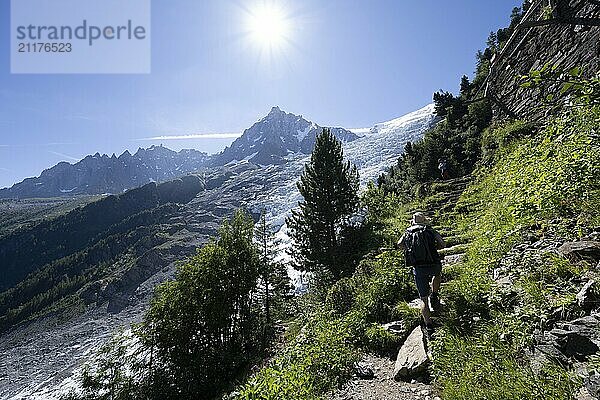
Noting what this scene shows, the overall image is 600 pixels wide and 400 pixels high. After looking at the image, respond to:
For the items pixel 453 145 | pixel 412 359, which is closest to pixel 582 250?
pixel 412 359

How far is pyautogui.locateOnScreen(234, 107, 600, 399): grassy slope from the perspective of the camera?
12.3ft

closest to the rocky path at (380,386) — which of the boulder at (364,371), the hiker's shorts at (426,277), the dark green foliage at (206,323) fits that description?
the boulder at (364,371)

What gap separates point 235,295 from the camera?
20.0m

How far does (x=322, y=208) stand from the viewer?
20969mm

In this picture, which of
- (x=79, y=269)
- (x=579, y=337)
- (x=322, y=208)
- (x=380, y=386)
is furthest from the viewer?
(x=79, y=269)

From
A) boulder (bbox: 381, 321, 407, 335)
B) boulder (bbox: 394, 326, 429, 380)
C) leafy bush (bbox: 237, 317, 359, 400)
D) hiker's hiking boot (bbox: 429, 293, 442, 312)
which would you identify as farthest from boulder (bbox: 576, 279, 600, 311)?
leafy bush (bbox: 237, 317, 359, 400)

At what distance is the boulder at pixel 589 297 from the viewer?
366cm

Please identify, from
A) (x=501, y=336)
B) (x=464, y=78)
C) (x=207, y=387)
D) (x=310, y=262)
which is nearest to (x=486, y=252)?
(x=501, y=336)

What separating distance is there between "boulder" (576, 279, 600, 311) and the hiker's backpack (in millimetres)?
2267

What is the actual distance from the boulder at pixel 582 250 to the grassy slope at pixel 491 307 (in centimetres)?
20

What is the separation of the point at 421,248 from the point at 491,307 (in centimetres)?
141

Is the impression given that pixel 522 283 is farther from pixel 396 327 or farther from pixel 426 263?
pixel 396 327

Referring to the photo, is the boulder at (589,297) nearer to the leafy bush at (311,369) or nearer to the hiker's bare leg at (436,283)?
the hiker's bare leg at (436,283)

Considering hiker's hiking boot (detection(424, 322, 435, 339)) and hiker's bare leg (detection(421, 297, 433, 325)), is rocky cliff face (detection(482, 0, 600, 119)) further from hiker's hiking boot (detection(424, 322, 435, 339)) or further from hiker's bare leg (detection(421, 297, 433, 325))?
hiker's hiking boot (detection(424, 322, 435, 339))
